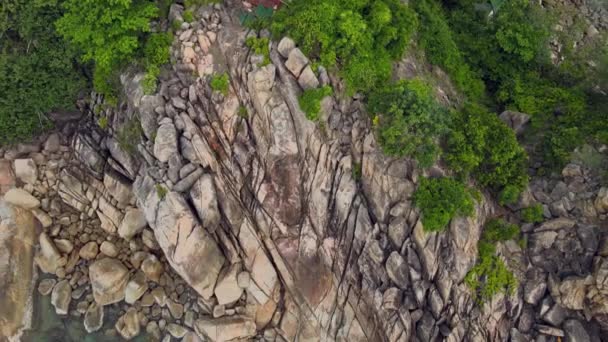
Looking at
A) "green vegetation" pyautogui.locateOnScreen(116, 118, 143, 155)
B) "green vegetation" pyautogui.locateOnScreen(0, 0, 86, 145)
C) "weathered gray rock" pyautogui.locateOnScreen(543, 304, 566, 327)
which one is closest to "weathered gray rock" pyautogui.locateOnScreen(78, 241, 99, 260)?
"green vegetation" pyautogui.locateOnScreen(116, 118, 143, 155)

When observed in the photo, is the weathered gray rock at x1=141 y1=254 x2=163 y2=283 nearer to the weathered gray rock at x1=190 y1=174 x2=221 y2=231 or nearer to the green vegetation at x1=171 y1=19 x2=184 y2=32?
the weathered gray rock at x1=190 y1=174 x2=221 y2=231

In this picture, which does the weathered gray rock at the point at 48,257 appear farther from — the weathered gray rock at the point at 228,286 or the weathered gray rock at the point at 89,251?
the weathered gray rock at the point at 228,286

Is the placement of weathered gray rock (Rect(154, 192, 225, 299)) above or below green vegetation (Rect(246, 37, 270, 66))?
below

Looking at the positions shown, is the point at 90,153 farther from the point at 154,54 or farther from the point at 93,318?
the point at 93,318

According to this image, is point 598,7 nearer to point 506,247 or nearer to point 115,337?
point 506,247

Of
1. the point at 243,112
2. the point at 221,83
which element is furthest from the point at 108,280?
the point at 221,83

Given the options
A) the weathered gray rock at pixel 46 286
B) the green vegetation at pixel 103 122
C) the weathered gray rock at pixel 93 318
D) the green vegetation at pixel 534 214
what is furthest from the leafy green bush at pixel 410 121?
the weathered gray rock at pixel 46 286

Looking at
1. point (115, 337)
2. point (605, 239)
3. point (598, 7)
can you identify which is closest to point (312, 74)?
point (605, 239)
